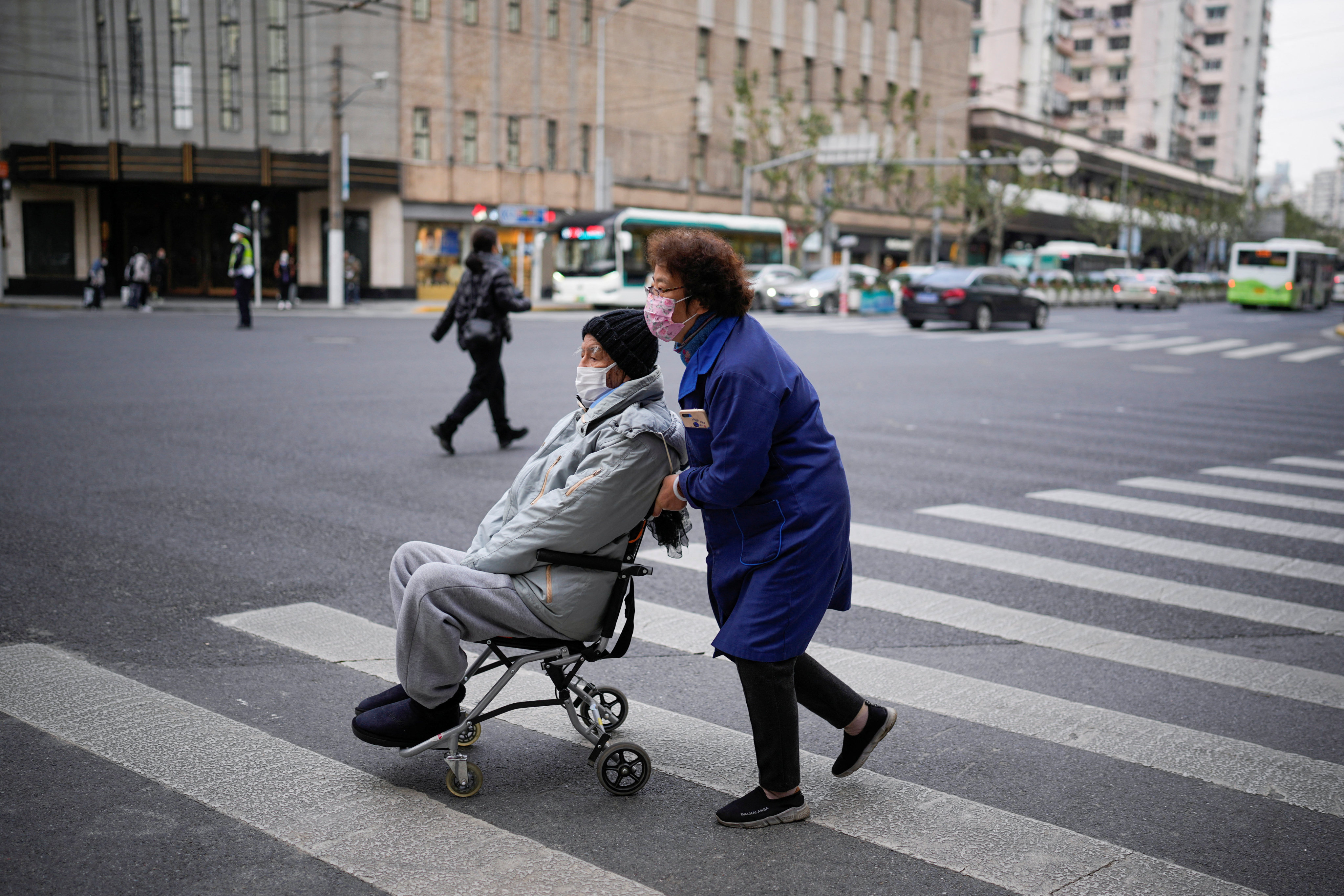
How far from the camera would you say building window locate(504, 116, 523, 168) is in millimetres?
44844

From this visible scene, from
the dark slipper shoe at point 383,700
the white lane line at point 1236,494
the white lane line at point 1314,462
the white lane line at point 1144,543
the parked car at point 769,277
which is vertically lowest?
the white lane line at point 1144,543

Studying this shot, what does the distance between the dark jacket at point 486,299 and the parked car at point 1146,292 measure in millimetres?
44028

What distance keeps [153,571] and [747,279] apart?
13.1 feet

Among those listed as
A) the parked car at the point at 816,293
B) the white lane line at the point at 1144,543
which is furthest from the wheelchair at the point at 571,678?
A: the parked car at the point at 816,293

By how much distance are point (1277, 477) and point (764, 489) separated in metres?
8.25

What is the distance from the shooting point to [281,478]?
8516mm

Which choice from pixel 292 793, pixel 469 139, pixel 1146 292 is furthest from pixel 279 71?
pixel 292 793

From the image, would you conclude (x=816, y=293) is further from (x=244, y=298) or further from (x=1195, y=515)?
(x=1195, y=515)

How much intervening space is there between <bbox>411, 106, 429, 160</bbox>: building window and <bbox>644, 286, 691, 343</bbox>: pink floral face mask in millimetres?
41329

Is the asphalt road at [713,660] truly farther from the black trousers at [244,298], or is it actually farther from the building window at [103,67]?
the building window at [103,67]

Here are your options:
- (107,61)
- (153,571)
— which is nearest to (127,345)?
(153,571)

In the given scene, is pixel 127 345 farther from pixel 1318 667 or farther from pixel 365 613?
pixel 1318 667

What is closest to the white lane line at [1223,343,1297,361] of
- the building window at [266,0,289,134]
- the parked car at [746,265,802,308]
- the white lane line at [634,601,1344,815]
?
the parked car at [746,265,802,308]

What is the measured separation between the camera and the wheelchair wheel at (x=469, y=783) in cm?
363
